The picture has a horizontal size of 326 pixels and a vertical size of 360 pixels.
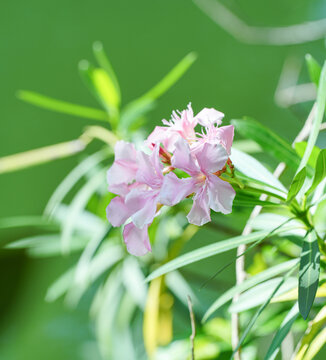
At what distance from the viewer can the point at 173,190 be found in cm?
46

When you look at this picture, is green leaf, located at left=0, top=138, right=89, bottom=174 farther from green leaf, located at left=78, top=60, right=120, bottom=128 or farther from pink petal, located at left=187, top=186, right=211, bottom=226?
pink petal, located at left=187, top=186, right=211, bottom=226

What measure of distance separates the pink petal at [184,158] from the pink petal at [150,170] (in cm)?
2

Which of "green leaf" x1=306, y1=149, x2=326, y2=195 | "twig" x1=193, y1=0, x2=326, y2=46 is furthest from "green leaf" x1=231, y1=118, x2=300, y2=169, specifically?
"twig" x1=193, y1=0, x2=326, y2=46

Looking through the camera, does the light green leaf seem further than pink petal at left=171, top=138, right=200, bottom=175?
Yes

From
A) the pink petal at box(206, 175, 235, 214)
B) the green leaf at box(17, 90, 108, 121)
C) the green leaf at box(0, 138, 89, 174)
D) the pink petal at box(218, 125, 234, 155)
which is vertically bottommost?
the pink petal at box(206, 175, 235, 214)

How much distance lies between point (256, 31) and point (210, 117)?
1.66 meters

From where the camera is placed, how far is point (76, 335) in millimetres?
1906

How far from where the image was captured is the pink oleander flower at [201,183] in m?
0.46

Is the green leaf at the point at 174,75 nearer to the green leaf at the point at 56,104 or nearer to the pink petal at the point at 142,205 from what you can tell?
the green leaf at the point at 56,104

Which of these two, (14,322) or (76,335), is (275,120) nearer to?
(76,335)

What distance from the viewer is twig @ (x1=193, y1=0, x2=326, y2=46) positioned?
1.68 metres

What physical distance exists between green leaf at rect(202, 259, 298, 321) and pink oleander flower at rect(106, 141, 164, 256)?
0.16 m

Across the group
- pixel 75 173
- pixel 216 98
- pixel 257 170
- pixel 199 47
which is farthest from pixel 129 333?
pixel 199 47

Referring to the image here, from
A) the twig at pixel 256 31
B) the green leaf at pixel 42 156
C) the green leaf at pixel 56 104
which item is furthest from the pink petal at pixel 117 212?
the twig at pixel 256 31
